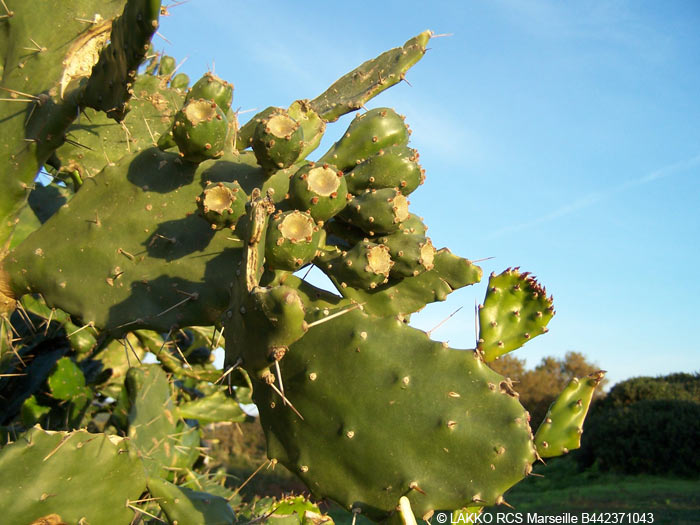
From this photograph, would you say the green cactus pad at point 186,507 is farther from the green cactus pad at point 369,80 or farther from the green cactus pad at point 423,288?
the green cactus pad at point 369,80

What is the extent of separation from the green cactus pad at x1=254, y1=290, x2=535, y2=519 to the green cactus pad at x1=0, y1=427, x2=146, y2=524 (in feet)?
1.80

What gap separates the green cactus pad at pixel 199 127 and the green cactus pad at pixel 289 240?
35 cm

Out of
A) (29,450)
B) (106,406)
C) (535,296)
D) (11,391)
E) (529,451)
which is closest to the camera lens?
(529,451)

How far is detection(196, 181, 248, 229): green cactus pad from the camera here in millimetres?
1583

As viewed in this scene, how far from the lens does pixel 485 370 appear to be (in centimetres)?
149

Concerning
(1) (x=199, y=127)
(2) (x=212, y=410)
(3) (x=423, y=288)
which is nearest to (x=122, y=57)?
(1) (x=199, y=127)

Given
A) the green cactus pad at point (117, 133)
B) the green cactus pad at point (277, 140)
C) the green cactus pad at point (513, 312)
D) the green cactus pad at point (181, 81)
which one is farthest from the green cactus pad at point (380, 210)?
the green cactus pad at point (181, 81)

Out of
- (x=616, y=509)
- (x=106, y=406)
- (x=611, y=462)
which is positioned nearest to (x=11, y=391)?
(x=106, y=406)

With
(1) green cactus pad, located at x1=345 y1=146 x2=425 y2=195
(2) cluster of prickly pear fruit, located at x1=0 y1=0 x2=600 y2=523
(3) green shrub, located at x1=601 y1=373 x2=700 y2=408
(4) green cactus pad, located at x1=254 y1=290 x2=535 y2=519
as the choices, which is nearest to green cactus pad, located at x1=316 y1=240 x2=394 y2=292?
(2) cluster of prickly pear fruit, located at x1=0 y1=0 x2=600 y2=523

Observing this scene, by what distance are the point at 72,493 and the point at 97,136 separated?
4.01 feet

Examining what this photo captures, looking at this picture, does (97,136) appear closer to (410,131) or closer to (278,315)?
(410,131)

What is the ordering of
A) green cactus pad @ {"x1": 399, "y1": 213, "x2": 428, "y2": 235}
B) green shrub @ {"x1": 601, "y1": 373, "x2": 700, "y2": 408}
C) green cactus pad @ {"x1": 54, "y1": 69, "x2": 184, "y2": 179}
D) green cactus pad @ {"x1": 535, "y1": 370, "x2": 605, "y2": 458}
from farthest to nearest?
green shrub @ {"x1": 601, "y1": 373, "x2": 700, "y2": 408} < green cactus pad @ {"x1": 54, "y1": 69, "x2": 184, "y2": 179} < green cactus pad @ {"x1": 399, "y1": 213, "x2": 428, "y2": 235} < green cactus pad @ {"x1": 535, "y1": 370, "x2": 605, "y2": 458}

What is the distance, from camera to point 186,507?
5.84 ft

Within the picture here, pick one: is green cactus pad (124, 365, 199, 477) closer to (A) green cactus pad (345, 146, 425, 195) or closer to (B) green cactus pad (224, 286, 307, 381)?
(B) green cactus pad (224, 286, 307, 381)
